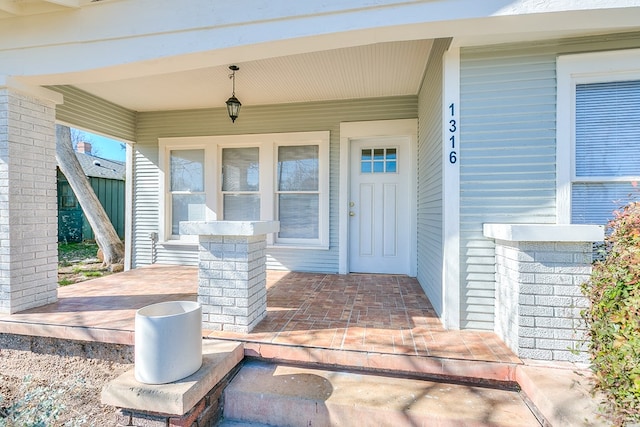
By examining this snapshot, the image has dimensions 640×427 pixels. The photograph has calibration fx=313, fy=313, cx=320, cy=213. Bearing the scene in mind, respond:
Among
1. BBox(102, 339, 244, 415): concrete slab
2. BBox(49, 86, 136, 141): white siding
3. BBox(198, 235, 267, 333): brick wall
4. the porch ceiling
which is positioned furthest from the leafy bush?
BBox(49, 86, 136, 141): white siding

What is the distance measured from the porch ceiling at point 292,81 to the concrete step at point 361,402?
2.98 m

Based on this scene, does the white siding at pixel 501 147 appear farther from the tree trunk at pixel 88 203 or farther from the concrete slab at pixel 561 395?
the tree trunk at pixel 88 203

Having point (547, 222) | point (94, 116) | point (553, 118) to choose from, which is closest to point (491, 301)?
point (547, 222)

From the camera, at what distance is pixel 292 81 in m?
4.03

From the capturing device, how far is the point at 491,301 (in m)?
2.58

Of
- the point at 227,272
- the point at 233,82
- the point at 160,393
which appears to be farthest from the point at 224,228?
the point at 233,82

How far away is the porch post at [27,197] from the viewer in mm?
2893

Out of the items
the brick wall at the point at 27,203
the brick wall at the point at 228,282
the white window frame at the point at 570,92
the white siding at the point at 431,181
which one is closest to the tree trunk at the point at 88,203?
the brick wall at the point at 27,203

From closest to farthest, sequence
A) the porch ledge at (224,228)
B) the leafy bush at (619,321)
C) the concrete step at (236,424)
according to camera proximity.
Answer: the leafy bush at (619,321)
the concrete step at (236,424)
the porch ledge at (224,228)

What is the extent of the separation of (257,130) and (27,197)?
2.91 meters

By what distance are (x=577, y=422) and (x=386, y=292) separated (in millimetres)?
2238

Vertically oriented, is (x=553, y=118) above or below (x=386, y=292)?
above

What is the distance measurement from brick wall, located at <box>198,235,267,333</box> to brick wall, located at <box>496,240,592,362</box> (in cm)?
193

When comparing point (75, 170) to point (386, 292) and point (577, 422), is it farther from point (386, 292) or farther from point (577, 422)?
point (577, 422)
